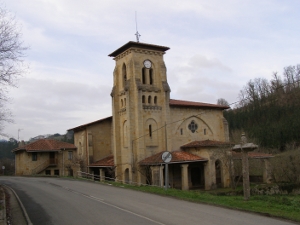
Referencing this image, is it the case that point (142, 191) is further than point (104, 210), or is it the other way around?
point (142, 191)

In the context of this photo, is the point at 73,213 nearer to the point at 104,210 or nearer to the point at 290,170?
the point at 104,210

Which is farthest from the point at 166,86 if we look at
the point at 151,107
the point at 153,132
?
the point at 153,132

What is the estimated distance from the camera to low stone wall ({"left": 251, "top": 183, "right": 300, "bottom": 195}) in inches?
980

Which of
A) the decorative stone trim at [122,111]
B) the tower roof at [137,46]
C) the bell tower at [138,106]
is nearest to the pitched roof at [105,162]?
the bell tower at [138,106]

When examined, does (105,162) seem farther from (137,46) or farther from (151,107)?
(137,46)

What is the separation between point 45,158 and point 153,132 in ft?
69.3

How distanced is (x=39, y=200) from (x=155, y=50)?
2021 centimetres

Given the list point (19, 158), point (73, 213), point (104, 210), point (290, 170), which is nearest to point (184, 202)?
point (104, 210)

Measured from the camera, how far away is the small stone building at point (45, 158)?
45188mm

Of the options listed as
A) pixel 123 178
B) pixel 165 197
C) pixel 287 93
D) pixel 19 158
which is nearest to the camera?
pixel 165 197

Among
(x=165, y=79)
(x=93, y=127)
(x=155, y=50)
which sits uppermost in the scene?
(x=155, y=50)

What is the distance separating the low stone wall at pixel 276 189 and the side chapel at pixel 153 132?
3.60m

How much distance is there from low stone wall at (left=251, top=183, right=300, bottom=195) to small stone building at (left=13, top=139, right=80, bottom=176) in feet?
87.3

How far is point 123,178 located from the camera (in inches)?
1257
